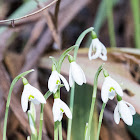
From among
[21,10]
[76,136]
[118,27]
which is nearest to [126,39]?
[118,27]

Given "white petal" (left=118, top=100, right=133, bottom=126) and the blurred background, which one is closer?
"white petal" (left=118, top=100, right=133, bottom=126)

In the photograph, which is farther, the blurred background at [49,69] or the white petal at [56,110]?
the blurred background at [49,69]

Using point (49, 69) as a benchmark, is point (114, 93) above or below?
below

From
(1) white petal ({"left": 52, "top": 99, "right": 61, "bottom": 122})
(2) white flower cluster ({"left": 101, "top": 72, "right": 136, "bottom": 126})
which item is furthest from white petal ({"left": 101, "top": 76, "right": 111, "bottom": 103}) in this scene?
(1) white petal ({"left": 52, "top": 99, "right": 61, "bottom": 122})

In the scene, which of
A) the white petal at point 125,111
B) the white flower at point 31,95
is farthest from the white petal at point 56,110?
Answer: the white petal at point 125,111

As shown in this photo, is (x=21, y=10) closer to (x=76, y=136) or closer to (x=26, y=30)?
(x=26, y=30)

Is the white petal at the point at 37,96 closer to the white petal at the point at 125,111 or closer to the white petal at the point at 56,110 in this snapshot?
the white petal at the point at 56,110

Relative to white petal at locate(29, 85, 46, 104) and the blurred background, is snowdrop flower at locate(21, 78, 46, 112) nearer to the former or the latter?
white petal at locate(29, 85, 46, 104)

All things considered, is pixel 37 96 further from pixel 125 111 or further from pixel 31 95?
pixel 125 111

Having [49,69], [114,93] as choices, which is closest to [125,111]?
[114,93]

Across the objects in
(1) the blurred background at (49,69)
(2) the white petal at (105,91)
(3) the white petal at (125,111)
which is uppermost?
(1) the blurred background at (49,69)

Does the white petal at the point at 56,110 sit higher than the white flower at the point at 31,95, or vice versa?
the white flower at the point at 31,95
